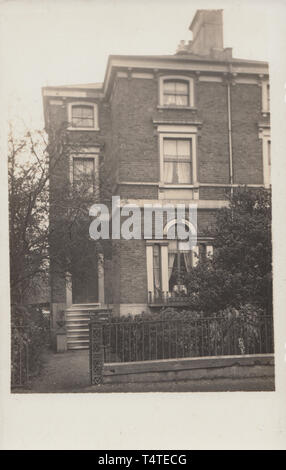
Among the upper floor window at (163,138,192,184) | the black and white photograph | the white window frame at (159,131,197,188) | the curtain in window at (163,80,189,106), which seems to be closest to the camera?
the black and white photograph

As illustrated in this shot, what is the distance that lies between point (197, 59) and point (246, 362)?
7.67 m

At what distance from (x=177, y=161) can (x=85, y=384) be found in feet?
19.0

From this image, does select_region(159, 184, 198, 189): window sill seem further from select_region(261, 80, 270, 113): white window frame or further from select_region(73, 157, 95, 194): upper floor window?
select_region(261, 80, 270, 113): white window frame

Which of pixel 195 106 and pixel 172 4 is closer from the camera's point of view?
pixel 172 4

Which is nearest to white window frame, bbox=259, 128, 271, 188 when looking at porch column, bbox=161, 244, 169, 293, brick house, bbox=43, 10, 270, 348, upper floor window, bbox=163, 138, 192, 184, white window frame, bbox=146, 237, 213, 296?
brick house, bbox=43, 10, 270, 348

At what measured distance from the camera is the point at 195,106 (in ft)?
41.6

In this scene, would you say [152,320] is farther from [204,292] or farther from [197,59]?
[197,59]

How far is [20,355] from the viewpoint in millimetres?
8367

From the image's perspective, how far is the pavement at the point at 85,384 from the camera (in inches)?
315

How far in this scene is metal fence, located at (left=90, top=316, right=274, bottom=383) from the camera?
9.19 metres

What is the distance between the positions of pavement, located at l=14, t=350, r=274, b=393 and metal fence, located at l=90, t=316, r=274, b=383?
40 centimetres

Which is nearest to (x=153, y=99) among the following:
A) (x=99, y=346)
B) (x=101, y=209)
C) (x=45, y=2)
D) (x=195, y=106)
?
(x=195, y=106)

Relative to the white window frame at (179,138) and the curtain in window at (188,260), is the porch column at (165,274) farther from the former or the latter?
the white window frame at (179,138)

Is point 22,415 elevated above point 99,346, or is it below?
below
